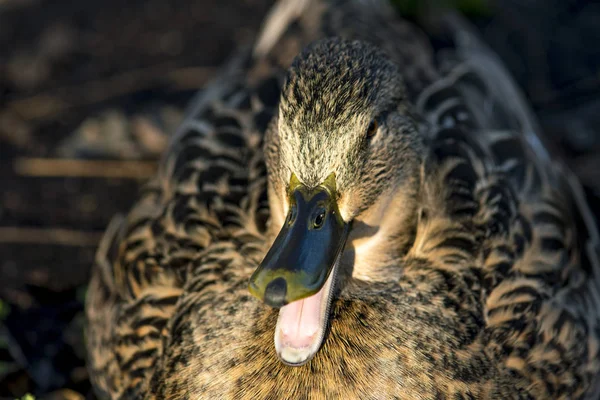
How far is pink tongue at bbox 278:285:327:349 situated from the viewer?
89.6 inches

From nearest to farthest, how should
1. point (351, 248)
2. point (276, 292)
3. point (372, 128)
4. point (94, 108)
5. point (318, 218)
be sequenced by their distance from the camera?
point (276, 292)
point (318, 218)
point (372, 128)
point (351, 248)
point (94, 108)

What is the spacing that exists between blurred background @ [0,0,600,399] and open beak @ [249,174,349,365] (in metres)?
1.63

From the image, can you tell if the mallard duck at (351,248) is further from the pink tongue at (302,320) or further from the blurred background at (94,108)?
the blurred background at (94,108)

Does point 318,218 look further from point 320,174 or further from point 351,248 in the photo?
point 351,248

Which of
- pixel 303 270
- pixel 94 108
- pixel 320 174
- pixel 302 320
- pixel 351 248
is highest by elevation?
pixel 94 108

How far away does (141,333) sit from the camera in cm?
296

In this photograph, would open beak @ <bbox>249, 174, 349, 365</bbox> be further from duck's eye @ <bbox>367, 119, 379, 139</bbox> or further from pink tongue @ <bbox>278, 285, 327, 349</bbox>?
duck's eye @ <bbox>367, 119, 379, 139</bbox>

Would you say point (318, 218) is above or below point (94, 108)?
below

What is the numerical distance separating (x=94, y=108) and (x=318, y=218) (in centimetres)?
287

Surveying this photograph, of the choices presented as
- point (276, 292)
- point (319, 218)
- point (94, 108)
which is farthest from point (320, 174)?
point (94, 108)

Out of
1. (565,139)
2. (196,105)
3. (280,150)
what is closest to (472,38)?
(565,139)

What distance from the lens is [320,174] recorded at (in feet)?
7.50

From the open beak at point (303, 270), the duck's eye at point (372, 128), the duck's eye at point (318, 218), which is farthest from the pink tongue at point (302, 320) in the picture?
the duck's eye at point (372, 128)

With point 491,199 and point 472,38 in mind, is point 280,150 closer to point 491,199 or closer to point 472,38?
point 491,199
